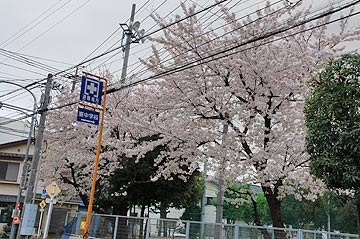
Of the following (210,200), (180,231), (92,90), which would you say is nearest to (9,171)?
(180,231)

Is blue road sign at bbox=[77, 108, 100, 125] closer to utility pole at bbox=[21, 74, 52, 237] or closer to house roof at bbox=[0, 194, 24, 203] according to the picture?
utility pole at bbox=[21, 74, 52, 237]

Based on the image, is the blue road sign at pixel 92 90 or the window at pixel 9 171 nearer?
the blue road sign at pixel 92 90

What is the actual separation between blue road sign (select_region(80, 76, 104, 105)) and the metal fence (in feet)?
15.8

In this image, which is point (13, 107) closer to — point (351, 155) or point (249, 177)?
point (249, 177)

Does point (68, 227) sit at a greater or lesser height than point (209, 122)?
lesser

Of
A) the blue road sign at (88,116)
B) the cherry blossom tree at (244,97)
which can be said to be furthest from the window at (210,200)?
the blue road sign at (88,116)

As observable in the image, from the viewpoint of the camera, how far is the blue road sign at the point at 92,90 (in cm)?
1073

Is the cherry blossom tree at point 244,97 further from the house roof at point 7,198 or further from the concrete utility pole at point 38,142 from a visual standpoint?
the house roof at point 7,198

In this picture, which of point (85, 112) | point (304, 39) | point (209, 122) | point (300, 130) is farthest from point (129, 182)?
point (304, 39)

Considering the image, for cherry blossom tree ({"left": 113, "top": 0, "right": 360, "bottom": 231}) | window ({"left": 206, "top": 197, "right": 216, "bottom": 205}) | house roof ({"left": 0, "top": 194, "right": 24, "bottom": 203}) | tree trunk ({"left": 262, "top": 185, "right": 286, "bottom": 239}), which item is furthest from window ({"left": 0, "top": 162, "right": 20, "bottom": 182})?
window ({"left": 206, "top": 197, "right": 216, "bottom": 205})

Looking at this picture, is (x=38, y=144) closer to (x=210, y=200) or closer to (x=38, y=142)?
(x=38, y=142)

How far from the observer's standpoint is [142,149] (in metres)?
13.5

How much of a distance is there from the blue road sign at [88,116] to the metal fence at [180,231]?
4419 millimetres

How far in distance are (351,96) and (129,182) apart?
12.7 meters
